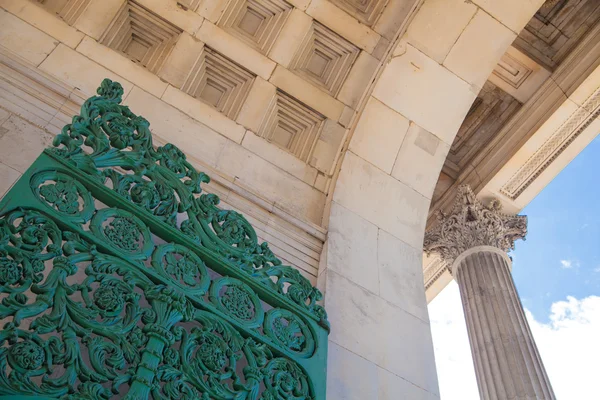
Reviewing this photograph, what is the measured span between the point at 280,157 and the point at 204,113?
97 cm

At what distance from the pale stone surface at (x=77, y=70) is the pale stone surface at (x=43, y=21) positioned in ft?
0.54

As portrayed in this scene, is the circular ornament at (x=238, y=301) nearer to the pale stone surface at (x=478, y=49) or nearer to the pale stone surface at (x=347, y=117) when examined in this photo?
the pale stone surface at (x=347, y=117)

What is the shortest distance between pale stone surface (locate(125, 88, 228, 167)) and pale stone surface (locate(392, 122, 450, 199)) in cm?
212

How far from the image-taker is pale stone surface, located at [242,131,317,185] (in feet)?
21.4

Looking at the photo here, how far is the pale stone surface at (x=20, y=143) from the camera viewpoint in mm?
4430

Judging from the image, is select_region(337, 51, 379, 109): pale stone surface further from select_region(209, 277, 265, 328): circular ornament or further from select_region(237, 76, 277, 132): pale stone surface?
select_region(209, 277, 265, 328): circular ornament

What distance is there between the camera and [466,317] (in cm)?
996

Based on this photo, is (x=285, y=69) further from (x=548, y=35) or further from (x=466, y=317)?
(x=548, y=35)

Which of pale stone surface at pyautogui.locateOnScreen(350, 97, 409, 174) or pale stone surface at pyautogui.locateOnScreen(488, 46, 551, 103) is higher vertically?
pale stone surface at pyautogui.locateOnScreen(488, 46, 551, 103)

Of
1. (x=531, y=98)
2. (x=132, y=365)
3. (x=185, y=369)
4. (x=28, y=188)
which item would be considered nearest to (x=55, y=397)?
(x=132, y=365)

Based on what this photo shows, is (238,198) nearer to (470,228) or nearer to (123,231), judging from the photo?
(123,231)

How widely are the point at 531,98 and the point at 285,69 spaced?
23.7ft

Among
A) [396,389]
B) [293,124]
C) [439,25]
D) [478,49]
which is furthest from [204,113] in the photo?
[478,49]

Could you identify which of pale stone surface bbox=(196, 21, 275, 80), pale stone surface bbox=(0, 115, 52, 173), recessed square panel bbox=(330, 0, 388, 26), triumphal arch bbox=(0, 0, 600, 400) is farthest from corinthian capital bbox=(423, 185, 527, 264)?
pale stone surface bbox=(0, 115, 52, 173)
